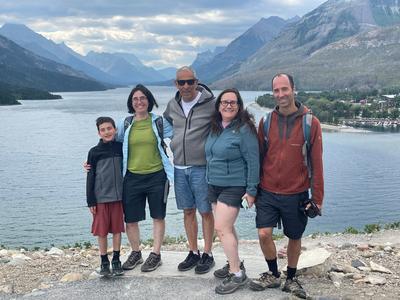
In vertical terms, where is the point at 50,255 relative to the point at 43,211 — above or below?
above

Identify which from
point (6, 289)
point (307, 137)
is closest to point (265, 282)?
point (307, 137)

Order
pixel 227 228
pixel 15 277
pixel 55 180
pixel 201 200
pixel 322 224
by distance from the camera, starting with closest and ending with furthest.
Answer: pixel 227 228, pixel 201 200, pixel 15 277, pixel 322 224, pixel 55 180

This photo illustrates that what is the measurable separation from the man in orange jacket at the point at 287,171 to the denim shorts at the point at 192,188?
0.79 metres

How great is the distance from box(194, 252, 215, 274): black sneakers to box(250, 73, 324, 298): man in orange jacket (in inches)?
46.6

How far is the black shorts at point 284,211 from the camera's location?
6277 millimetres

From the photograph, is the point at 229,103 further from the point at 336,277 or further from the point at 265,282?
the point at 336,277

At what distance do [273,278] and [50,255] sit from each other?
5.77 meters

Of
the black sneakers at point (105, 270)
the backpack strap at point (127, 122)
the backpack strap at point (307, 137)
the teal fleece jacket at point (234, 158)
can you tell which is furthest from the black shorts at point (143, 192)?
the backpack strap at point (307, 137)

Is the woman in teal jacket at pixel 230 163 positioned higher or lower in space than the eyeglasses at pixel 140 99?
lower

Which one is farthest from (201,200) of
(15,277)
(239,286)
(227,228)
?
(15,277)

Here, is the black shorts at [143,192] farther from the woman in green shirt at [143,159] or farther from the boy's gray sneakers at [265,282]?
the boy's gray sneakers at [265,282]

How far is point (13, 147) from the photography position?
184ft

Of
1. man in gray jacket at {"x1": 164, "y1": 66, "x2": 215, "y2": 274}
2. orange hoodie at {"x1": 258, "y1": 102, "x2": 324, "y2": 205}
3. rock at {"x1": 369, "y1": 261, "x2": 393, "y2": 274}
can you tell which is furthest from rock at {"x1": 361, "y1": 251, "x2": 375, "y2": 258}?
orange hoodie at {"x1": 258, "y1": 102, "x2": 324, "y2": 205}

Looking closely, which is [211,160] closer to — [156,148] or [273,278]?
[156,148]
